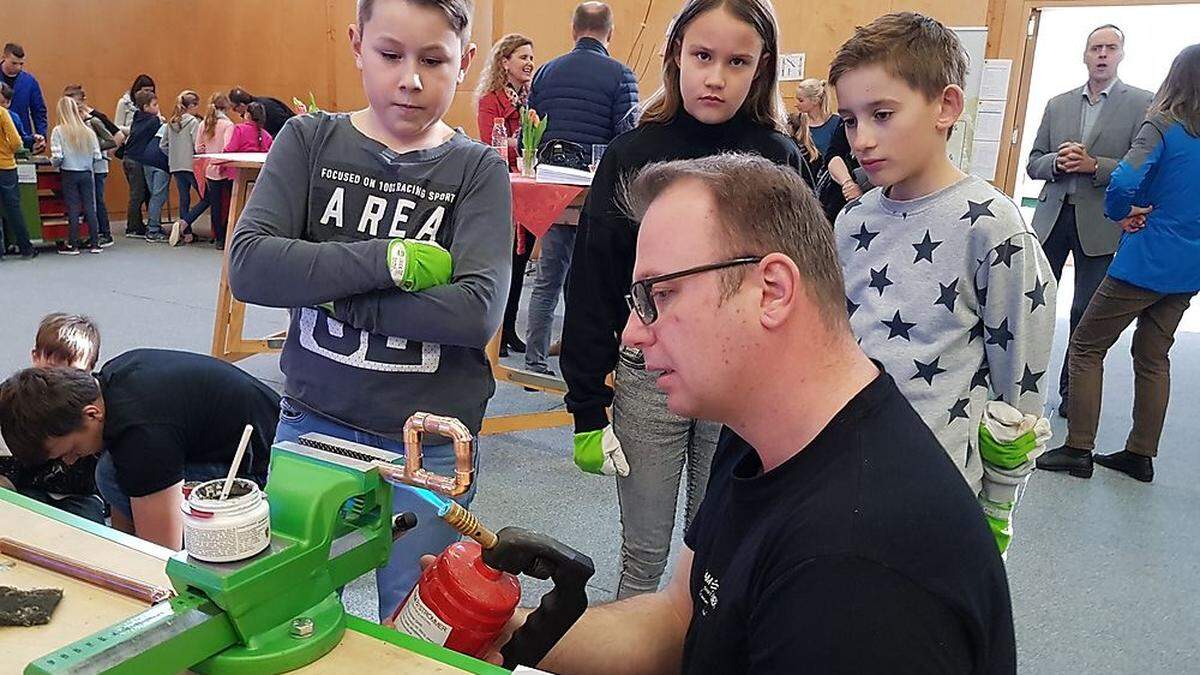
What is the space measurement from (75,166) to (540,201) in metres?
6.18

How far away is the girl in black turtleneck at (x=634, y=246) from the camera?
167 centimetres

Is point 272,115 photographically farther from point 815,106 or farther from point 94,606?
point 94,606

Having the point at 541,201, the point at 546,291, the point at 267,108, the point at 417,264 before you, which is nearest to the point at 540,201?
the point at 541,201

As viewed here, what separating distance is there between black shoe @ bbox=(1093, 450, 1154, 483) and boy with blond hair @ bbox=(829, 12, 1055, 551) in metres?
2.31

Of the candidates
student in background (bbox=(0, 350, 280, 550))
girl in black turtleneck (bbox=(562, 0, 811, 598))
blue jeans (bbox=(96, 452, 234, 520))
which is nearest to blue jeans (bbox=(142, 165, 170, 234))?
blue jeans (bbox=(96, 452, 234, 520))

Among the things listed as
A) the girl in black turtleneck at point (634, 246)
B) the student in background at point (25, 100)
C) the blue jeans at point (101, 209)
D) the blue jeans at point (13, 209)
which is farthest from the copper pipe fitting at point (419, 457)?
the student in background at point (25, 100)

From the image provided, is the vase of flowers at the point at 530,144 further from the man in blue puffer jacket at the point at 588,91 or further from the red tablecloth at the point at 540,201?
the man in blue puffer jacket at the point at 588,91

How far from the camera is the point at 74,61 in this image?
9703 mm

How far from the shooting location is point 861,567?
71 cm

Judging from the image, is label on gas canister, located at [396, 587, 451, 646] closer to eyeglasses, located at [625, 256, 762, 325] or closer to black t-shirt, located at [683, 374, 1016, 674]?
black t-shirt, located at [683, 374, 1016, 674]

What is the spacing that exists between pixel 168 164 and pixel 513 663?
923cm

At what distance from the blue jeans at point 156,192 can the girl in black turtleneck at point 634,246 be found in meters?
8.23

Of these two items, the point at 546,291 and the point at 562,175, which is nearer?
the point at 562,175


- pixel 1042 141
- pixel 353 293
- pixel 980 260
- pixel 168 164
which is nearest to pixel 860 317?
pixel 980 260
